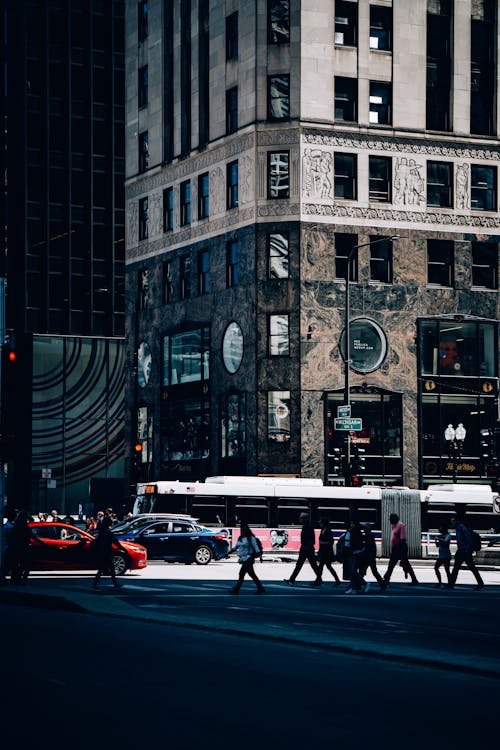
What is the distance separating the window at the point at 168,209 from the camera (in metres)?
72.8

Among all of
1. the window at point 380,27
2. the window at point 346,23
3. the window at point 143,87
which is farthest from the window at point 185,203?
the window at point 380,27

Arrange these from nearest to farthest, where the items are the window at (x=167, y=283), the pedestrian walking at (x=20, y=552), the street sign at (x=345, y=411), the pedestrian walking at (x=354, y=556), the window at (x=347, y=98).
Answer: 1. the pedestrian walking at (x=20, y=552)
2. the pedestrian walking at (x=354, y=556)
3. the street sign at (x=345, y=411)
4. the window at (x=347, y=98)
5. the window at (x=167, y=283)

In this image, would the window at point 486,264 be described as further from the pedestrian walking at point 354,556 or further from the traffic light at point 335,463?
the pedestrian walking at point 354,556

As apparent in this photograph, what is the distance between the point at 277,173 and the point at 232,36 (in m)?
7.90

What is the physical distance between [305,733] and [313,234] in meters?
54.5

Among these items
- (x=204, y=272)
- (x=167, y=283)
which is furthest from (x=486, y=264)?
(x=167, y=283)

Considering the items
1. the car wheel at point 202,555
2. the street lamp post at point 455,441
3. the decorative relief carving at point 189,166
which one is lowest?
the car wheel at point 202,555

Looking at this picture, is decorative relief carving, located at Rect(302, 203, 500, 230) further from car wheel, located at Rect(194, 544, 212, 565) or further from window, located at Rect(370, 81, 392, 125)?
car wheel, located at Rect(194, 544, 212, 565)

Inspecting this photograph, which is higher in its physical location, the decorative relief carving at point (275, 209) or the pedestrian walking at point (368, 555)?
the decorative relief carving at point (275, 209)

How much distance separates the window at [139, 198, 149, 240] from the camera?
7506cm

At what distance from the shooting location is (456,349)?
67625 millimetres

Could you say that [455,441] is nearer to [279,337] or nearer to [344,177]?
[279,337]

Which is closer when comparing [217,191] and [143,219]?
[217,191]

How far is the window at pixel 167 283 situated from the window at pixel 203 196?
411 cm
